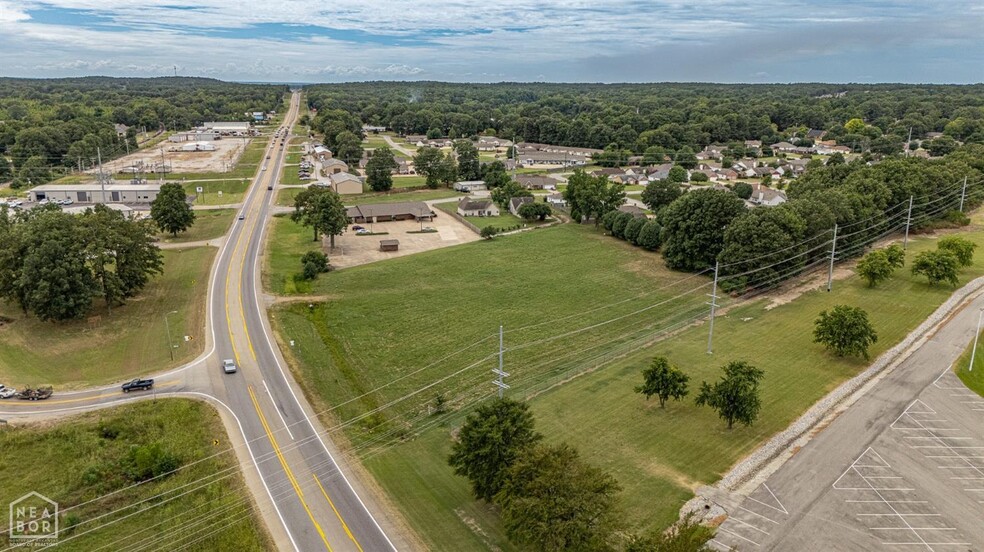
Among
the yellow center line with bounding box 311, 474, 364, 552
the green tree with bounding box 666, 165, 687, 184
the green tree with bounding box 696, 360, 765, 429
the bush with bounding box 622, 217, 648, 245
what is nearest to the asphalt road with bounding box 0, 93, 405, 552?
the yellow center line with bounding box 311, 474, 364, 552

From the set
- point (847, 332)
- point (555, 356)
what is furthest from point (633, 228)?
point (555, 356)

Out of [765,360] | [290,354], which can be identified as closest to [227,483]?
[290,354]

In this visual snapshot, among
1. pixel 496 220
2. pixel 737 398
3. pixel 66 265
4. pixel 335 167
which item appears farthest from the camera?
pixel 335 167

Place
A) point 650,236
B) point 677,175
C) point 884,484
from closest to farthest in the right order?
point 884,484
point 650,236
point 677,175

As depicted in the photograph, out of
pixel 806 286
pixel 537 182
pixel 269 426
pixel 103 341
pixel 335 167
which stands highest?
pixel 335 167

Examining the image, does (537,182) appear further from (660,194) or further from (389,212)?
(389,212)

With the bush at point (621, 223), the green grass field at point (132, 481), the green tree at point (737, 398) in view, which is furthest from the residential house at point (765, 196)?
the green grass field at point (132, 481)

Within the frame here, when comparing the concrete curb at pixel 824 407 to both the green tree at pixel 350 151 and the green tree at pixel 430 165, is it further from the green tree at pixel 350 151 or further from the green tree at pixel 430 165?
the green tree at pixel 350 151

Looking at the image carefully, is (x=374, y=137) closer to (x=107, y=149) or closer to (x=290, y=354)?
(x=107, y=149)
